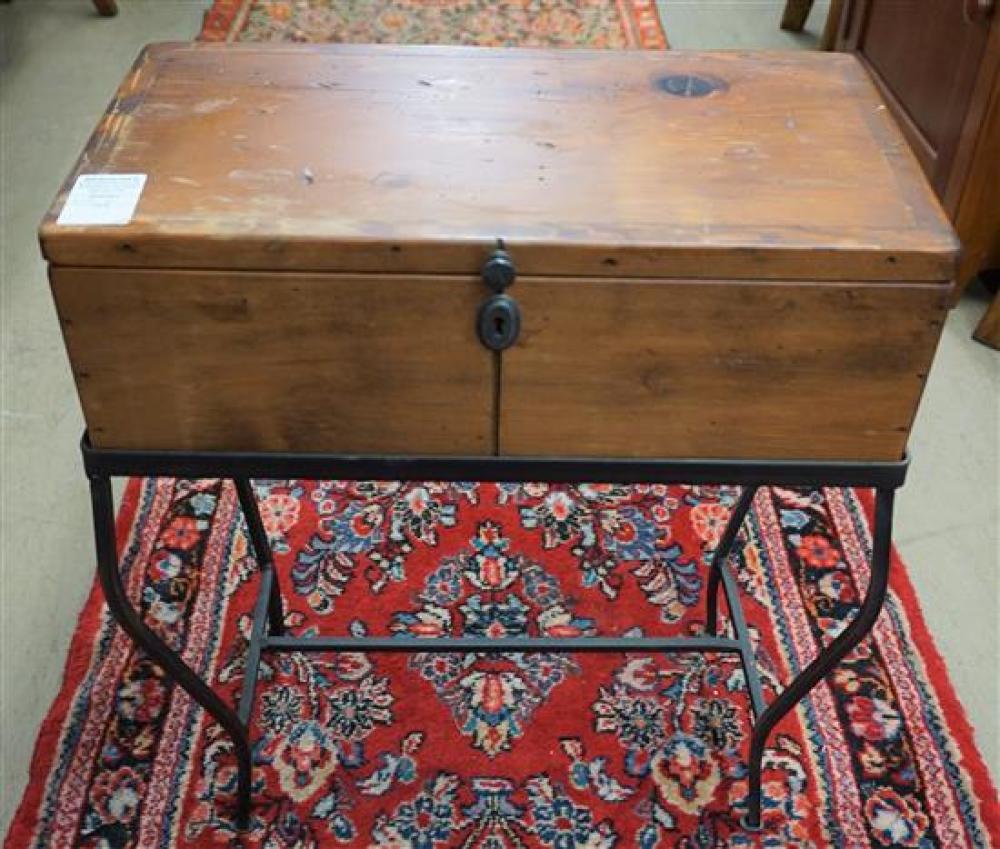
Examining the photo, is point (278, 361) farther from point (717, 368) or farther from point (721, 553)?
point (721, 553)

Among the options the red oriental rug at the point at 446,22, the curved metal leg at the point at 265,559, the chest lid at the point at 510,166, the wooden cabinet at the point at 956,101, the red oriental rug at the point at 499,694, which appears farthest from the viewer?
the red oriental rug at the point at 446,22

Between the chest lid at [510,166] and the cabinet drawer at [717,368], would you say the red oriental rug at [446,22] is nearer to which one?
the chest lid at [510,166]

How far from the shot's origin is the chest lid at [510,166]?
0.96 m

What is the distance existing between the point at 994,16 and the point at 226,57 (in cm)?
142

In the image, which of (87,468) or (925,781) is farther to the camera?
(925,781)

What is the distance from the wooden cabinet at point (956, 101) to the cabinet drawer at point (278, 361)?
4.77 feet

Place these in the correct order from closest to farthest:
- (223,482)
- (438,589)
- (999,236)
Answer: (438,589)
(223,482)
(999,236)

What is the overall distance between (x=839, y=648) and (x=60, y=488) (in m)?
1.30

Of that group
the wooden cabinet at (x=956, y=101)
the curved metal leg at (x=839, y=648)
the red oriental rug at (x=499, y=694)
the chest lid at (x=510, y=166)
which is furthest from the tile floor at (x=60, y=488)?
the chest lid at (x=510, y=166)

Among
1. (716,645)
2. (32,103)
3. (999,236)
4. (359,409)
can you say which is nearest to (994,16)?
(999,236)

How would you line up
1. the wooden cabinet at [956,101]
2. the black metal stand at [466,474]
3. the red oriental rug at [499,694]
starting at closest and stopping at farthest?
the black metal stand at [466,474] < the red oriental rug at [499,694] < the wooden cabinet at [956,101]

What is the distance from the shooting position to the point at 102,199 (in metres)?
1.00

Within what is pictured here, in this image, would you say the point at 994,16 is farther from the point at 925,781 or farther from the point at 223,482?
the point at 223,482

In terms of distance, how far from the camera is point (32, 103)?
302 centimetres
